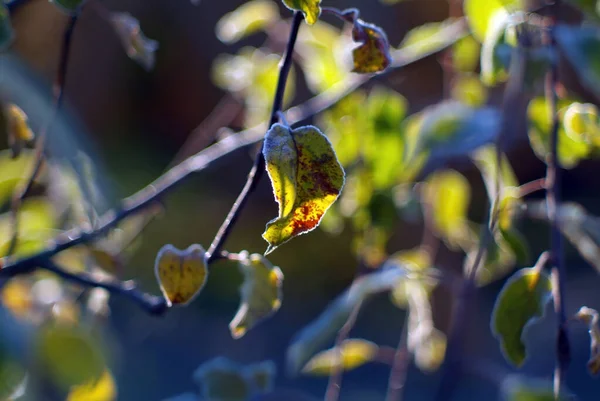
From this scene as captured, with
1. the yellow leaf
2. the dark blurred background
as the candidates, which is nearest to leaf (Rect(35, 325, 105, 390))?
the yellow leaf

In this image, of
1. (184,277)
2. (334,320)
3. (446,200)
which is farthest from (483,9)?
(184,277)

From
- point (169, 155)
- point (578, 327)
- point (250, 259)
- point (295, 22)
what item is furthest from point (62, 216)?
point (169, 155)

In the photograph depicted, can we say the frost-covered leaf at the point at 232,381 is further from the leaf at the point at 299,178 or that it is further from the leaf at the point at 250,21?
the leaf at the point at 250,21

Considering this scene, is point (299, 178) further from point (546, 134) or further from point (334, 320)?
point (546, 134)

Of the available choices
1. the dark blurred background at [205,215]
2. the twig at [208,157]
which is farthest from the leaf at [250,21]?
the dark blurred background at [205,215]

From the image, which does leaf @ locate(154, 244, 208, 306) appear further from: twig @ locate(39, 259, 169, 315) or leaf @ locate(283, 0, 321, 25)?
leaf @ locate(283, 0, 321, 25)

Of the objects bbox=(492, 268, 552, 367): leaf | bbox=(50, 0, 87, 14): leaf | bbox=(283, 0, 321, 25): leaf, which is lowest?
bbox=(492, 268, 552, 367): leaf
